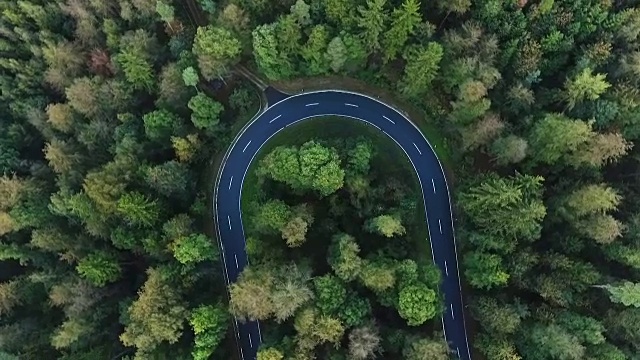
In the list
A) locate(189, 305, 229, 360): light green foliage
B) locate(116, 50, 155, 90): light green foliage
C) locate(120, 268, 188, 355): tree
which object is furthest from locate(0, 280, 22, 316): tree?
locate(116, 50, 155, 90): light green foliage

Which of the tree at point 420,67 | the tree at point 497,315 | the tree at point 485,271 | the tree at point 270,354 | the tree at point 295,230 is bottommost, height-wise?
the tree at point 497,315

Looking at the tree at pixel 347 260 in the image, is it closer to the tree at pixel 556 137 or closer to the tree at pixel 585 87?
the tree at pixel 556 137

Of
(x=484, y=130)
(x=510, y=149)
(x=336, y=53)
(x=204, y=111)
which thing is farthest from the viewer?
(x=204, y=111)

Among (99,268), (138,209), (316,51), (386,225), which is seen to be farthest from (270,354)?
(316,51)

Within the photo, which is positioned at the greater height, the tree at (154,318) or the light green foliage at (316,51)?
the light green foliage at (316,51)

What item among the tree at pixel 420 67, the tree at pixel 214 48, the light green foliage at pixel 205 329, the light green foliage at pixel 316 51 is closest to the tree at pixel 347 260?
the light green foliage at pixel 205 329

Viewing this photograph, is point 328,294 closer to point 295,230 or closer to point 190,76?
point 295,230
